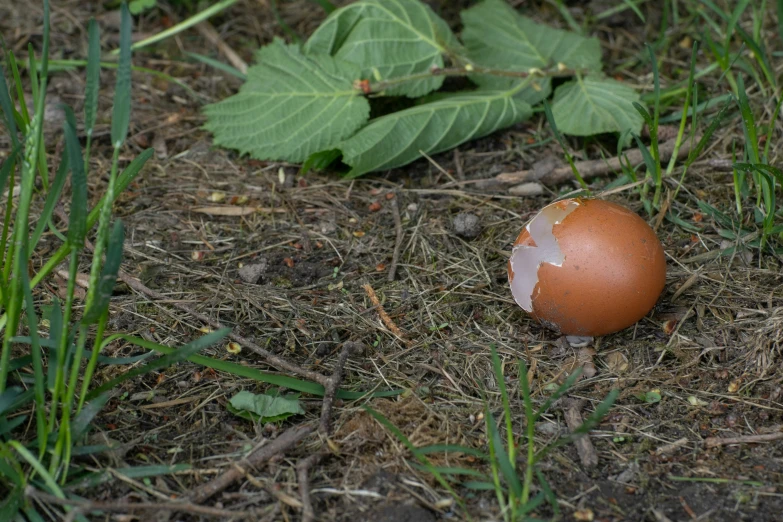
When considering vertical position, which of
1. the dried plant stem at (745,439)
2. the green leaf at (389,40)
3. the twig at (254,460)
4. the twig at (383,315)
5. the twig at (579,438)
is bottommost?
the dried plant stem at (745,439)

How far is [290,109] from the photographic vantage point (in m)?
3.21

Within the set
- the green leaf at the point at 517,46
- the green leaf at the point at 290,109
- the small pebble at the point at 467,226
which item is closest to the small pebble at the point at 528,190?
the small pebble at the point at 467,226

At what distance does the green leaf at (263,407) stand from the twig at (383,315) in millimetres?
424

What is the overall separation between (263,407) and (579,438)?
0.82 metres

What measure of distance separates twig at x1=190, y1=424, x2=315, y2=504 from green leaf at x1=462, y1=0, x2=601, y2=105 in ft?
6.28

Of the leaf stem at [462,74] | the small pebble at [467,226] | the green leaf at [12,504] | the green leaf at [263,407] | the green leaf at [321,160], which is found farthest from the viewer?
the leaf stem at [462,74]

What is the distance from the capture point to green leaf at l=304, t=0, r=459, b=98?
332 cm

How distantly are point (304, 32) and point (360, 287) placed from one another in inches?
68.3

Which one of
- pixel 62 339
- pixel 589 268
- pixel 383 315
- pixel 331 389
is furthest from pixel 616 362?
pixel 62 339

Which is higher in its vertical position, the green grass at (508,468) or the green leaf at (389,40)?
the green leaf at (389,40)

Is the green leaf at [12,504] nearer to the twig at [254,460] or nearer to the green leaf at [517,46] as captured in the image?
the twig at [254,460]

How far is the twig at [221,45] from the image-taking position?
3656 millimetres

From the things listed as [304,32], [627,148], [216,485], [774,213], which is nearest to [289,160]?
[304,32]

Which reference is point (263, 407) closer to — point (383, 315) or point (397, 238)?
point (383, 315)
